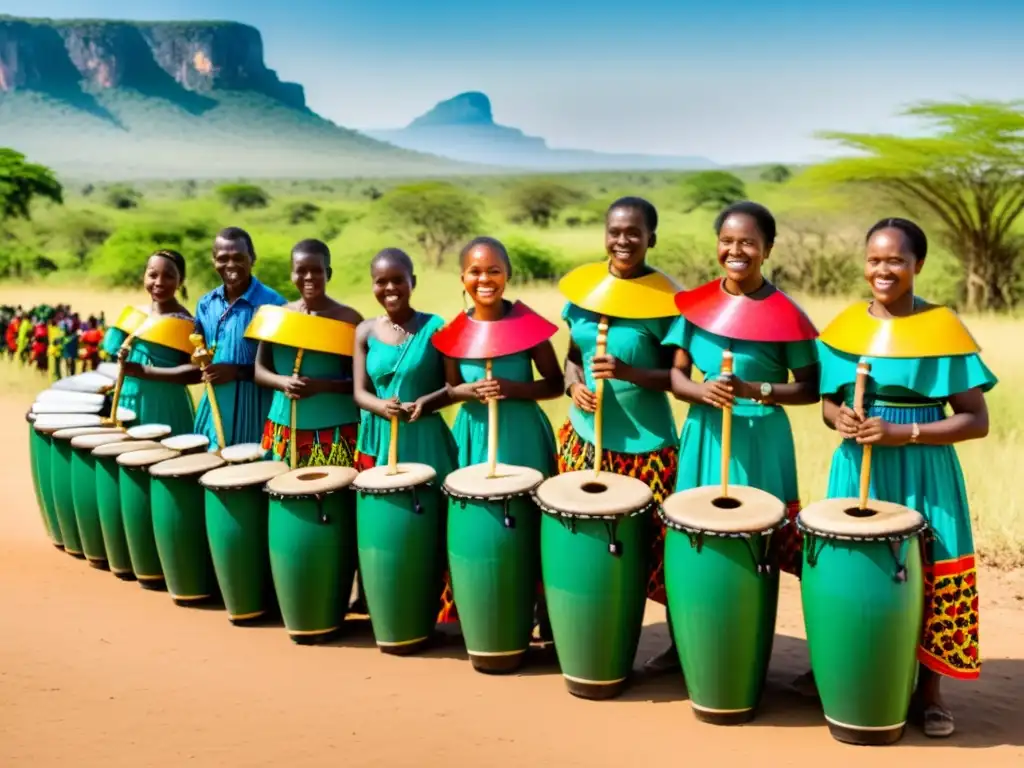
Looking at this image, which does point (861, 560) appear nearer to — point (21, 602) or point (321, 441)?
point (321, 441)

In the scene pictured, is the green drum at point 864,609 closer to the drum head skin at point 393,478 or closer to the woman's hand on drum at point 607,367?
the woman's hand on drum at point 607,367

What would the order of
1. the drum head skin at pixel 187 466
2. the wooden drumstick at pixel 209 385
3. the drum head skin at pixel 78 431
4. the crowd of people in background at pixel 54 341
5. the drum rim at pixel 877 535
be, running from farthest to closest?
1. the crowd of people in background at pixel 54 341
2. the drum head skin at pixel 78 431
3. the wooden drumstick at pixel 209 385
4. the drum head skin at pixel 187 466
5. the drum rim at pixel 877 535

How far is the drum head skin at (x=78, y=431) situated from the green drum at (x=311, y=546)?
1.54m

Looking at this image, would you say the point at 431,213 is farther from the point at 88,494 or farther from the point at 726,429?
the point at 726,429

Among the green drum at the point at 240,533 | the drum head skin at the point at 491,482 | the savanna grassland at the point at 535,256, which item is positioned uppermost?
the drum head skin at the point at 491,482

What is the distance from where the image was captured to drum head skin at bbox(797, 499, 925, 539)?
12.1 feet

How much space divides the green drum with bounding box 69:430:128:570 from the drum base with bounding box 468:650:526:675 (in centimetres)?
236

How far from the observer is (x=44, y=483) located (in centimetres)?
654

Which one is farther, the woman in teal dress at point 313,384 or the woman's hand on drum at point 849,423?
the woman in teal dress at point 313,384

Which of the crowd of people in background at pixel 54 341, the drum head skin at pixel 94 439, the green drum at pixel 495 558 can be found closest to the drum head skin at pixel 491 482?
the green drum at pixel 495 558

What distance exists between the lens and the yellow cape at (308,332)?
515cm

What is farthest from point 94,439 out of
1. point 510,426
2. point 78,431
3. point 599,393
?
point 599,393

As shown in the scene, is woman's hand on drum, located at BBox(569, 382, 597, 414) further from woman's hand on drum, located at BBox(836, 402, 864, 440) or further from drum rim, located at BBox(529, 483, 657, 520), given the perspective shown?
woman's hand on drum, located at BBox(836, 402, 864, 440)

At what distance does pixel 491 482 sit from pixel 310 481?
843 millimetres
